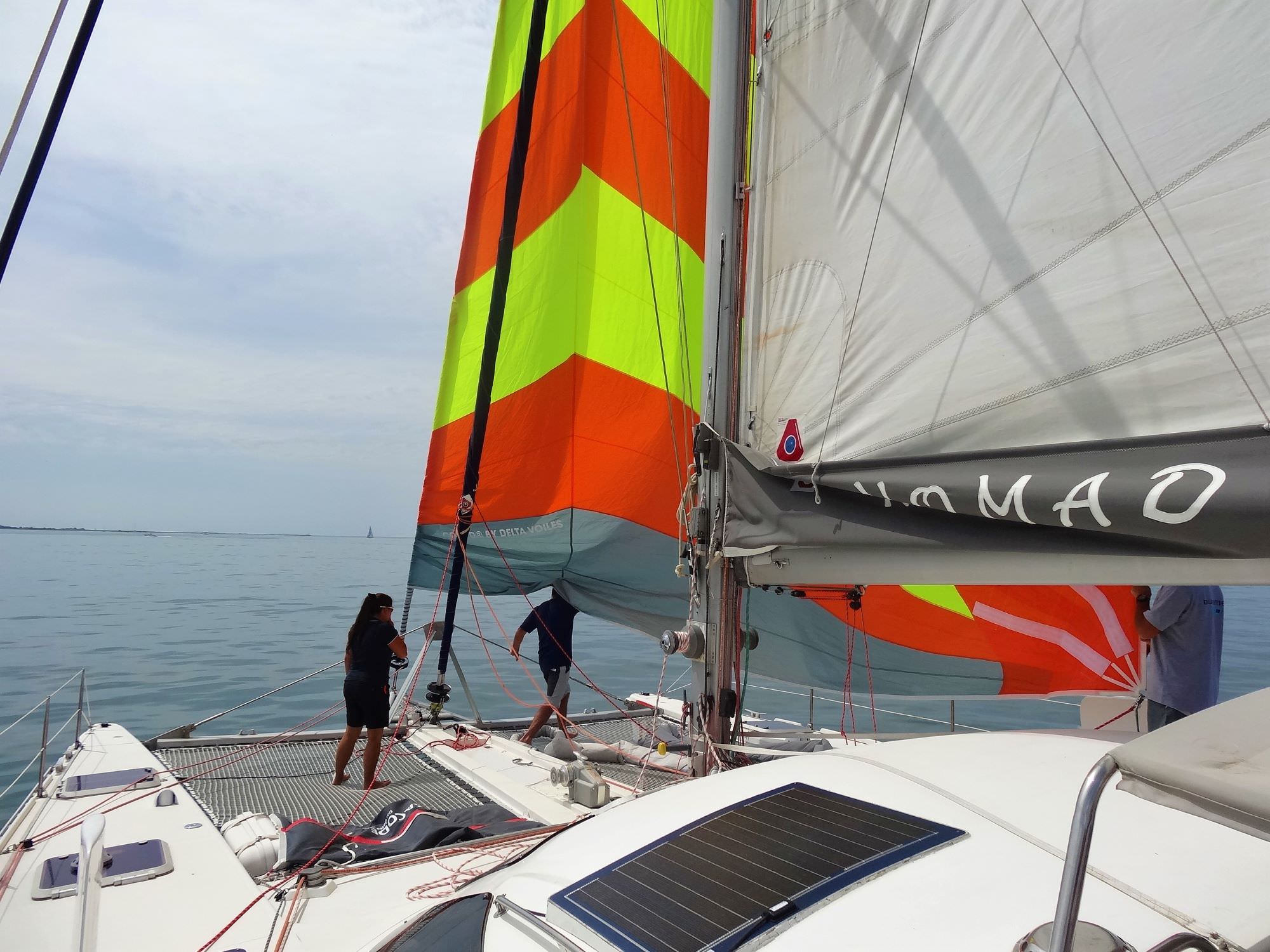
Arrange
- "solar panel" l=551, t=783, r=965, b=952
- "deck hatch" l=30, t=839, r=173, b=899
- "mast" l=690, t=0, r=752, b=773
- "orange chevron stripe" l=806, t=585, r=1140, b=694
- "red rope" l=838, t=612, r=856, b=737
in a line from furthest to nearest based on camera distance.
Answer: "red rope" l=838, t=612, r=856, b=737 < "orange chevron stripe" l=806, t=585, r=1140, b=694 < "mast" l=690, t=0, r=752, b=773 < "deck hatch" l=30, t=839, r=173, b=899 < "solar panel" l=551, t=783, r=965, b=952

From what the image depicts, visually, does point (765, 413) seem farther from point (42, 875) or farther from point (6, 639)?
point (6, 639)

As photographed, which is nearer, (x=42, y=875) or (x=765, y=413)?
(x=42, y=875)

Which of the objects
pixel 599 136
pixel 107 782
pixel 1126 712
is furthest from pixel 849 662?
pixel 599 136

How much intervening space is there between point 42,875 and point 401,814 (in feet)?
3.98

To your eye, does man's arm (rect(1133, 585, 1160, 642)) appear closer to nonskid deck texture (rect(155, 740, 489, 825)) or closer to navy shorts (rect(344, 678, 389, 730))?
nonskid deck texture (rect(155, 740, 489, 825))

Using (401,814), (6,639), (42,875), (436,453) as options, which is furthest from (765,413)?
(6,639)

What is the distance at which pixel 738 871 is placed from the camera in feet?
5.05

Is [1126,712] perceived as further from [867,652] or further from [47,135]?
[47,135]

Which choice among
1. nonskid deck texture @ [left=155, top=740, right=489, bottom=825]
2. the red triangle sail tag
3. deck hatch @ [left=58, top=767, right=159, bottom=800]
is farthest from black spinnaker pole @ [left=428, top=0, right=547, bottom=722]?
the red triangle sail tag

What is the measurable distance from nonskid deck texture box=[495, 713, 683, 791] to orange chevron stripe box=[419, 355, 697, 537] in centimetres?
143

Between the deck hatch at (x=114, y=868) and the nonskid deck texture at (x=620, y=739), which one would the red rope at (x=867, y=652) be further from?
the deck hatch at (x=114, y=868)

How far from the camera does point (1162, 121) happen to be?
196cm

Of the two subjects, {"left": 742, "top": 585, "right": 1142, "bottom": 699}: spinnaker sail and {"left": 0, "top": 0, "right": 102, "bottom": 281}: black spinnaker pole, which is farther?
{"left": 742, "top": 585, "right": 1142, "bottom": 699}: spinnaker sail

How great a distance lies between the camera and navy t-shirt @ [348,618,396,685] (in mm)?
4562
